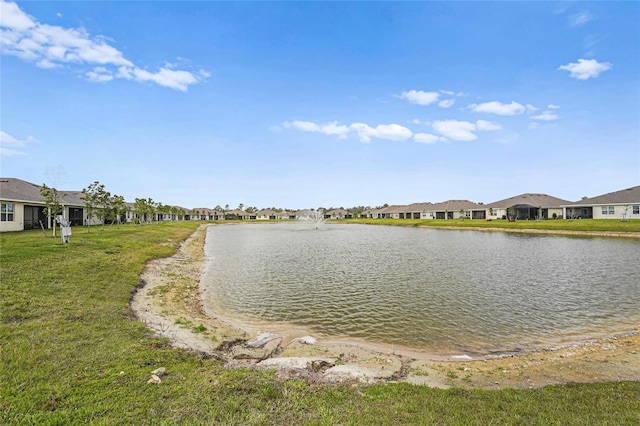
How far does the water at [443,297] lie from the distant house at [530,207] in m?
45.6

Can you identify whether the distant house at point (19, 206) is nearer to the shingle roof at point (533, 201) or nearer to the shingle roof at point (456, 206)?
the shingle roof at point (533, 201)

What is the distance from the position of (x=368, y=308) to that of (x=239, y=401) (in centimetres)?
836

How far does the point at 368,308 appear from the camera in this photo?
12805 mm

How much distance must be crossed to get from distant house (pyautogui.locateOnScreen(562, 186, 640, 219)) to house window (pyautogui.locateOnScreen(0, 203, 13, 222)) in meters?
76.1

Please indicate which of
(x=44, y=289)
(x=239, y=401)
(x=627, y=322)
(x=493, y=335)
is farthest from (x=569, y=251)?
A: (x=44, y=289)

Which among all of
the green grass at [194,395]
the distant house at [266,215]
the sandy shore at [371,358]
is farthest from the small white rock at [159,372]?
the distant house at [266,215]

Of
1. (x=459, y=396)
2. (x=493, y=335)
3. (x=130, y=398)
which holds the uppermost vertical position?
(x=130, y=398)

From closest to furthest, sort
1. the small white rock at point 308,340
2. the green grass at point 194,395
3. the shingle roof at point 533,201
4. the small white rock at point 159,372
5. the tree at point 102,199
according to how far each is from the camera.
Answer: the green grass at point 194,395
the small white rock at point 159,372
the small white rock at point 308,340
the tree at point 102,199
the shingle roof at point 533,201

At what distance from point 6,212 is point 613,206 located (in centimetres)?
7751

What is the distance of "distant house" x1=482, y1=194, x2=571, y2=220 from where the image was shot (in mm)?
65875

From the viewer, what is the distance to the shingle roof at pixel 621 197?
50.0 metres

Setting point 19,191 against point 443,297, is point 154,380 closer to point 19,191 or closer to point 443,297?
point 443,297

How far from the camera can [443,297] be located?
46.4 ft

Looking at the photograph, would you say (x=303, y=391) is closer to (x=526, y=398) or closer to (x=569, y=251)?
(x=526, y=398)
